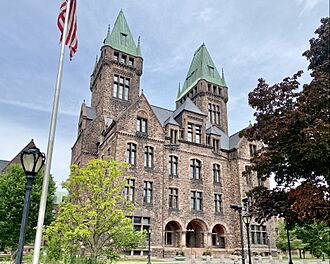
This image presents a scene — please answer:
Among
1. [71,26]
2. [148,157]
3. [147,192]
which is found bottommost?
[147,192]

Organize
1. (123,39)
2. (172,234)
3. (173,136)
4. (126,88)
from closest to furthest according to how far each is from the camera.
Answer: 1. (172,234)
2. (173,136)
3. (126,88)
4. (123,39)

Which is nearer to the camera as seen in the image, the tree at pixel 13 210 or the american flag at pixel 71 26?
the american flag at pixel 71 26

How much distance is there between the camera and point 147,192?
1238 inches

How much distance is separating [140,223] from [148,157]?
21.7ft

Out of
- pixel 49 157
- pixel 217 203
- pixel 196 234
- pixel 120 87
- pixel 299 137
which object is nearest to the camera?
pixel 49 157

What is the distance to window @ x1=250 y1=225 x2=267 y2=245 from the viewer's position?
3643 cm

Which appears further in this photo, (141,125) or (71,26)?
(141,125)

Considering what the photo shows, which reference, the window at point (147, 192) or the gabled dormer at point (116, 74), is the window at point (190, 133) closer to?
the window at point (147, 192)

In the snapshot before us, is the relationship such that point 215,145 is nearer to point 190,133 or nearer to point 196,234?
point 190,133

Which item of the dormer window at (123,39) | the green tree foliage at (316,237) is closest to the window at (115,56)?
the dormer window at (123,39)

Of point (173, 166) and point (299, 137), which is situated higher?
point (173, 166)

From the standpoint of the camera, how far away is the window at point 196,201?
34.3m

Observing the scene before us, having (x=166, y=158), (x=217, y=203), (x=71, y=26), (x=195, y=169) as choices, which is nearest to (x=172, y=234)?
(x=217, y=203)

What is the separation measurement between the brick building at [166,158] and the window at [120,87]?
13cm
